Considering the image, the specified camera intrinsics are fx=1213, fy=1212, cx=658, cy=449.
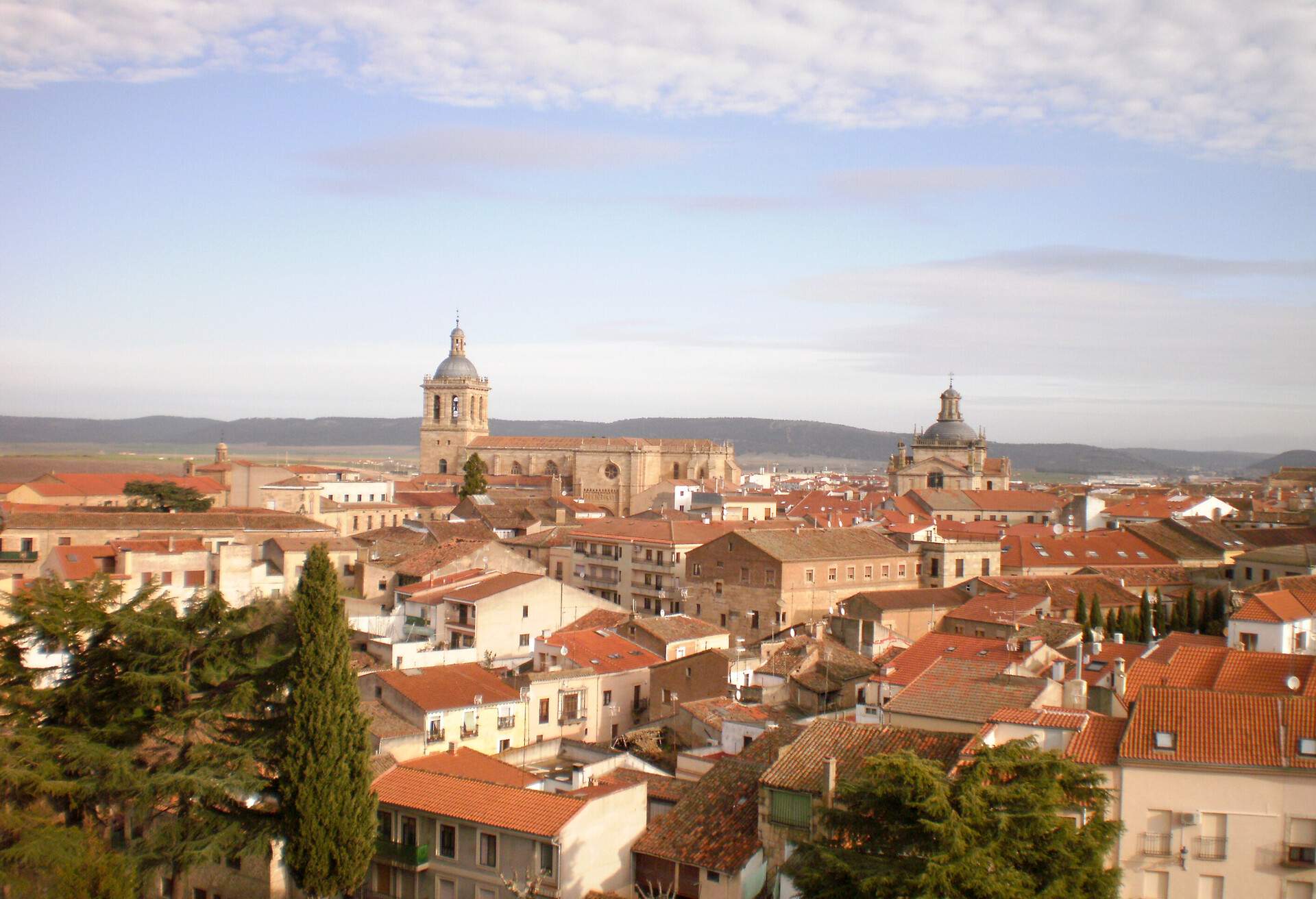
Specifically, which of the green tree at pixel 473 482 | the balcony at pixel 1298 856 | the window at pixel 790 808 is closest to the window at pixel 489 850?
the window at pixel 790 808

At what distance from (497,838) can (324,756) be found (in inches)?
127

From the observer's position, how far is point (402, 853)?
19.7 meters

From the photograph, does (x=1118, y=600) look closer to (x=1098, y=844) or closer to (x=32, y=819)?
(x=1098, y=844)

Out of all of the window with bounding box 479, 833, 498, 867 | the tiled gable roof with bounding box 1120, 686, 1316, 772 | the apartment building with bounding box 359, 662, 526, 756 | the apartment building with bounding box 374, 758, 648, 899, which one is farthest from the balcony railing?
the tiled gable roof with bounding box 1120, 686, 1316, 772

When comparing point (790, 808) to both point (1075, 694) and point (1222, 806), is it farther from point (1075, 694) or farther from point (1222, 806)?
point (1222, 806)

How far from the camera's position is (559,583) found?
38.4m

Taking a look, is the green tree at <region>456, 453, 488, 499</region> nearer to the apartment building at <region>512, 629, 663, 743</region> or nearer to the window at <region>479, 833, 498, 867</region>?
the apartment building at <region>512, 629, 663, 743</region>

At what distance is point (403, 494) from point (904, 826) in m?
74.7

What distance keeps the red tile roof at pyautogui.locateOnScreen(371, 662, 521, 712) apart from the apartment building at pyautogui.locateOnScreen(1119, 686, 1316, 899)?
14750 mm

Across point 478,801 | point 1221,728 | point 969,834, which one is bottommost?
point 478,801

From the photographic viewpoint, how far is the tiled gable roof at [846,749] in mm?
17375

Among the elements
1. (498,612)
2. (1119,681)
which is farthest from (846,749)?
(498,612)

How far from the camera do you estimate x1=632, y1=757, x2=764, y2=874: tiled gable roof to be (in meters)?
18.0

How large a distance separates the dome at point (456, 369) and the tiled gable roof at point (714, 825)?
323 feet
